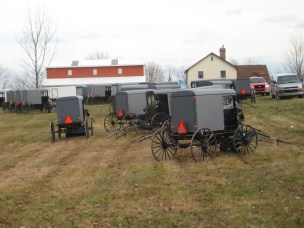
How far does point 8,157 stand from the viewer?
15.9 meters

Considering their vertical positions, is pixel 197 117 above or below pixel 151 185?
above

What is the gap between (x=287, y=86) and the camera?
107 ft

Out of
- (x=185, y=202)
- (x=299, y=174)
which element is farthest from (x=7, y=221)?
(x=299, y=174)

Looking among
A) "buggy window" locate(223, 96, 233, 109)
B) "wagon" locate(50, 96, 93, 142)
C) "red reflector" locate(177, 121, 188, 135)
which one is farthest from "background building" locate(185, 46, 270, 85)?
"red reflector" locate(177, 121, 188, 135)

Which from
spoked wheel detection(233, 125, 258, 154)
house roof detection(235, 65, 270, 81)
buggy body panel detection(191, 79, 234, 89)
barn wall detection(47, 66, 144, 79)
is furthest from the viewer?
house roof detection(235, 65, 270, 81)

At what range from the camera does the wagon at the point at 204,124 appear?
12.9 m

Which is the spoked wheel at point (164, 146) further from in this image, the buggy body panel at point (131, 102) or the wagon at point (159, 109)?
the buggy body panel at point (131, 102)

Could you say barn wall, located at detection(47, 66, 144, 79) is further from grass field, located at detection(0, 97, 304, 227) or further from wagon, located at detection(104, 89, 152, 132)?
grass field, located at detection(0, 97, 304, 227)

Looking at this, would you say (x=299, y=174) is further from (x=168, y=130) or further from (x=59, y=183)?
(x=59, y=183)

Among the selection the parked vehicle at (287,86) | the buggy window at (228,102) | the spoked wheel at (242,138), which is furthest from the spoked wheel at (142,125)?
the parked vehicle at (287,86)

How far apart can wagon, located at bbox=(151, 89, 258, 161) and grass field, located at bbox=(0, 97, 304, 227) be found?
445 mm

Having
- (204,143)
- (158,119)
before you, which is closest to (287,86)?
(158,119)

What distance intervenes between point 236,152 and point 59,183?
5.45 metres

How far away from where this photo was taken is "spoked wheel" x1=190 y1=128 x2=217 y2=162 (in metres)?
12.7
